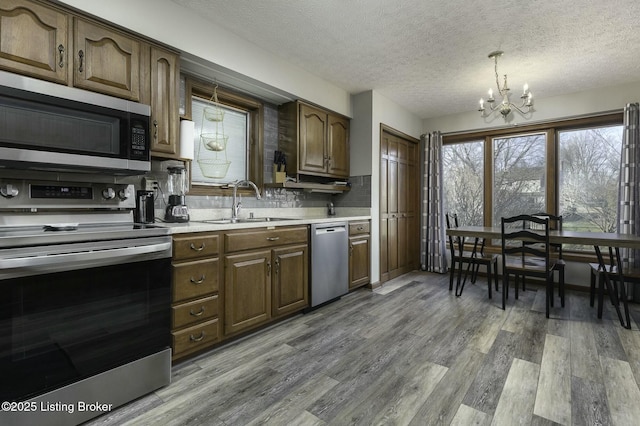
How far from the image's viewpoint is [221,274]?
7.37 feet

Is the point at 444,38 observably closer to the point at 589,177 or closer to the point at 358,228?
→ the point at 358,228

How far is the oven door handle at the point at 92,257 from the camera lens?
4.22 feet

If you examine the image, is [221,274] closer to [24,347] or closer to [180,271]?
[180,271]

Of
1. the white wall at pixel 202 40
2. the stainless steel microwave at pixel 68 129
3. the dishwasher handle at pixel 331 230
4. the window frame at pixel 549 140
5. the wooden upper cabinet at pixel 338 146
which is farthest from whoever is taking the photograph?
the window frame at pixel 549 140

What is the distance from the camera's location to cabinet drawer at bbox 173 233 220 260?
6.47 feet

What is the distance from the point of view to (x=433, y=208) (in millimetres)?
4863

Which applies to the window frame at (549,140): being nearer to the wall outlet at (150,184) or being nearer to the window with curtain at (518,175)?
the window with curtain at (518,175)

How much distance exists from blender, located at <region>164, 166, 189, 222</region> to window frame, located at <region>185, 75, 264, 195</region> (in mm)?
226

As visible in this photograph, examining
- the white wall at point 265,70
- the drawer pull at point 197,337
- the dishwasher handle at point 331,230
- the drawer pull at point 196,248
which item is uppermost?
the white wall at point 265,70

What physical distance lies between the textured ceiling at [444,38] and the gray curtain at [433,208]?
123 cm

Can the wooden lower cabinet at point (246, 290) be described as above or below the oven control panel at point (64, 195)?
below

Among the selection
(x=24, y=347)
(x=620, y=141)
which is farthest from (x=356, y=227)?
(x=620, y=141)

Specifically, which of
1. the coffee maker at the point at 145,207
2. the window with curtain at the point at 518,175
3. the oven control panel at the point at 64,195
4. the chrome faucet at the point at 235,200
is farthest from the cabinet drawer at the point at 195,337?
the window with curtain at the point at 518,175

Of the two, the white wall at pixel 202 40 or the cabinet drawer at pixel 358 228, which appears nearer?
the white wall at pixel 202 40
